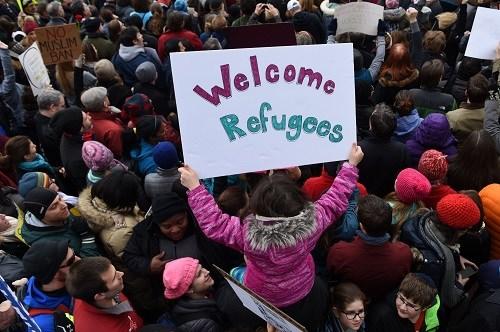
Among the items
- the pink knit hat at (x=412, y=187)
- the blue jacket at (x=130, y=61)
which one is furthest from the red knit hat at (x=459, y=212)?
the blue jacket at (x=130, y=61)

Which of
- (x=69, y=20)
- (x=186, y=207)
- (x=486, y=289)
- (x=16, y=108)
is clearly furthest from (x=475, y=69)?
(x=69, y=20)

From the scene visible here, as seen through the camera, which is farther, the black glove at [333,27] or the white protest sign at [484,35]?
the black glove at [333,27]

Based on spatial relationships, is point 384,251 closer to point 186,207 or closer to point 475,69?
Result: point 186,207

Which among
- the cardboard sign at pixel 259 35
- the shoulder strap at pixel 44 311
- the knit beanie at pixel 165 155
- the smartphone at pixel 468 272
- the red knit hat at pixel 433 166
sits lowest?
the smartphone at pixel 468 272

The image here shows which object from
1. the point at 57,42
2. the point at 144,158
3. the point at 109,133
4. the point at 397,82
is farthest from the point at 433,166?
the point at 57,42

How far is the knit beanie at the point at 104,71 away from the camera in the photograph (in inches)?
210

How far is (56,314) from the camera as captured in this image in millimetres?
2426

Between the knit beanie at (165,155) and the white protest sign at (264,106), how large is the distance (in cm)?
132

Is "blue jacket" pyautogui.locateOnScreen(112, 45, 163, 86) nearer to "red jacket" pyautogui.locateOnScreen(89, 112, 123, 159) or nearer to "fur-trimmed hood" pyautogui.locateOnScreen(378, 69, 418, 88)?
"red jacket" pyautogui.locateOnScreen(89, 112, 123, 159)

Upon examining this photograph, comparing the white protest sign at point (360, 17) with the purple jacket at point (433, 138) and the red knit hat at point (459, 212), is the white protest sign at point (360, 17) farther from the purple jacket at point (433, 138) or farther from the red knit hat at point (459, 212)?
the red knit hat at point (459, 212)

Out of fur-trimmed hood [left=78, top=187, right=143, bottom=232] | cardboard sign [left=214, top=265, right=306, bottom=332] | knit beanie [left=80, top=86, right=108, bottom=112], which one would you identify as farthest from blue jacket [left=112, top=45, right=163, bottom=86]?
cardboard sign [left=214, top=265, right=306, bottom=332]

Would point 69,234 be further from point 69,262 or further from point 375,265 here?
point 375,265

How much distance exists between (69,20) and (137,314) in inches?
311

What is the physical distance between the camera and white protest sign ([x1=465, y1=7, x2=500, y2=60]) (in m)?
4.60
